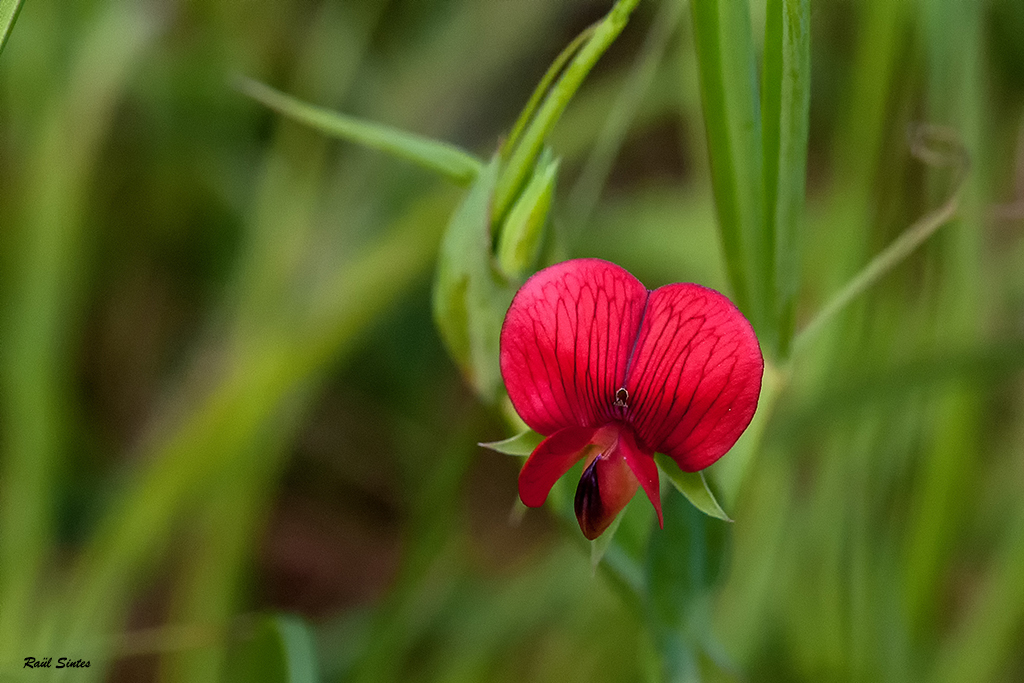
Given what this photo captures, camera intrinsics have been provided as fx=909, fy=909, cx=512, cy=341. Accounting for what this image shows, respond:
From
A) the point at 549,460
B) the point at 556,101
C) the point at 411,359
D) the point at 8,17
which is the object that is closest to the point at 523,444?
the point at 549,460

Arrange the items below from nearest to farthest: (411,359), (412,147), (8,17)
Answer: (8,17)
(412,147)
(411,359)

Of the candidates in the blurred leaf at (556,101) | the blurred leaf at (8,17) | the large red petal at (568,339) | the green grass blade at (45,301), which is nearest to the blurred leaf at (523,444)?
the large red petal at (568,339)

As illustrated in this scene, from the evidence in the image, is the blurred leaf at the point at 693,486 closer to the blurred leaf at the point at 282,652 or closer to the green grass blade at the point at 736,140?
the green grass blade at the point at 736,140

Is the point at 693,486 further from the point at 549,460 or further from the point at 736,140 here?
the point at 736,140

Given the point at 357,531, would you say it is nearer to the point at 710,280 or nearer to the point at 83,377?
the point at 83,377

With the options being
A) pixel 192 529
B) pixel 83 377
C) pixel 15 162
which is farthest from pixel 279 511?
pixel 15 162
